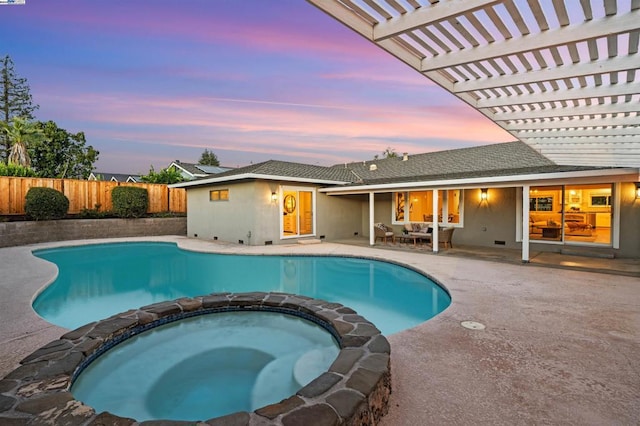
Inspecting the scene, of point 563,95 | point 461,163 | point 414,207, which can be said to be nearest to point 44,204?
point 414,207

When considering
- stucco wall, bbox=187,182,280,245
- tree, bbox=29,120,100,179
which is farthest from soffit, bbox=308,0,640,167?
tree, bbox=29,120,100,179

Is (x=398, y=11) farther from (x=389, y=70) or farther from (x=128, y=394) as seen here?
(x=389, y=70)

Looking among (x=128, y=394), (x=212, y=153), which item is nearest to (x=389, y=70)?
(x=128, y=394)

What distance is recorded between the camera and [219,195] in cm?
1425

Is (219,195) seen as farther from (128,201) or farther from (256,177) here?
(128,201)

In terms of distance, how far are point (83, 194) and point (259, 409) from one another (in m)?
16.9

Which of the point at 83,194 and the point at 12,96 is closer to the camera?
the point at 83,194

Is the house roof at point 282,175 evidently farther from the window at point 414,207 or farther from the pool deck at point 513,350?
the pool deck at point 513,350

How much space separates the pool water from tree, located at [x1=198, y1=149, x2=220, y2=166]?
46884 mm

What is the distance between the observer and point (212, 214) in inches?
571

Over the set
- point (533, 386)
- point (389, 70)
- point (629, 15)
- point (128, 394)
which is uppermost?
point (389, 70)

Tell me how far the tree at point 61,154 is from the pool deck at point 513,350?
77.3 ft

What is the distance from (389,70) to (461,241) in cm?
690

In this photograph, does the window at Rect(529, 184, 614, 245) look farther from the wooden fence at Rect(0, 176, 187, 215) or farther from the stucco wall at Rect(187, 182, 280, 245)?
the wooden fence at Rect(0, 176, 187, 215)
